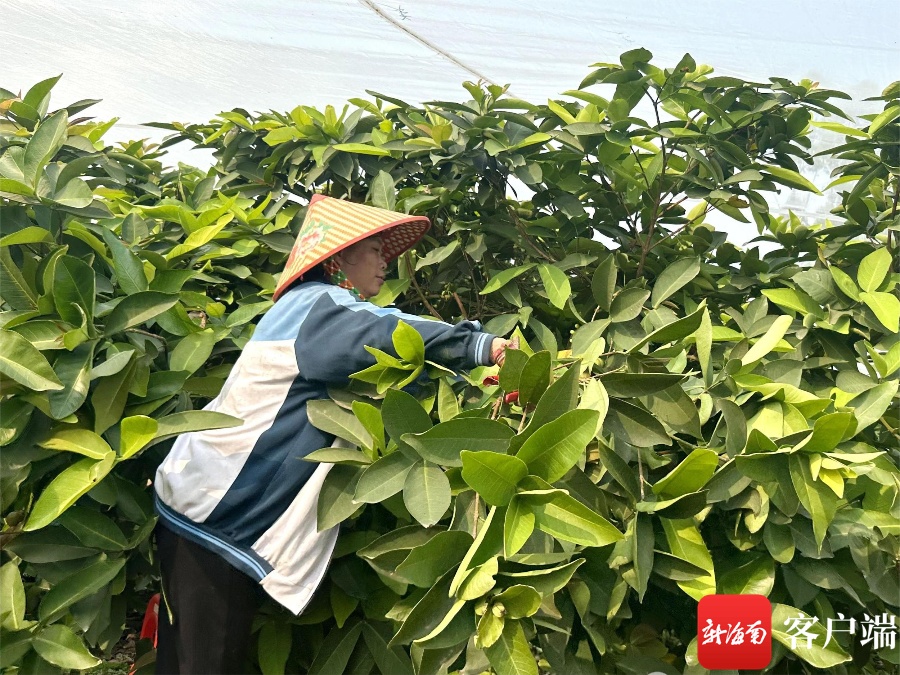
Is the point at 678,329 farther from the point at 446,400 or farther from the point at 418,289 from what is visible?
the point at 418,289

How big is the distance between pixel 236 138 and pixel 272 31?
3.21 ft

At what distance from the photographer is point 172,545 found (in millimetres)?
1142

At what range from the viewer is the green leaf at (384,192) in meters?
1.56

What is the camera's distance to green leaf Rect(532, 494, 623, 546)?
756 mm

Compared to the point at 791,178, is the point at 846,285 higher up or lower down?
lower down

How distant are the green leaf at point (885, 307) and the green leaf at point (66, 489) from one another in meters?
1.25

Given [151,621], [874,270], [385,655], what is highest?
[874,270]

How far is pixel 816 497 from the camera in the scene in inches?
35.0

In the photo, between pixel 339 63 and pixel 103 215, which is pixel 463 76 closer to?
pixel 339 63

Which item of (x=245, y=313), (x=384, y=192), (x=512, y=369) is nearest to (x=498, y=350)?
(x=512, y=369)

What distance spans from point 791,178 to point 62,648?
1.49 meters

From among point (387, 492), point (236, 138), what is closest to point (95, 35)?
point (236, 138)

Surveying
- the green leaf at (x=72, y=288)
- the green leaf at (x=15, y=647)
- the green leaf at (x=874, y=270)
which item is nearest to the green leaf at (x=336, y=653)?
the green leaf at (x=15, y=647)

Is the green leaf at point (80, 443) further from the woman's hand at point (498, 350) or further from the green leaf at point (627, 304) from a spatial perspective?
the green leaf at point (627, 304)
